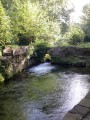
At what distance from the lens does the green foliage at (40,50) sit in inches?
1136

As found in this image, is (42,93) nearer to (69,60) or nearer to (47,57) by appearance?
(69,60)

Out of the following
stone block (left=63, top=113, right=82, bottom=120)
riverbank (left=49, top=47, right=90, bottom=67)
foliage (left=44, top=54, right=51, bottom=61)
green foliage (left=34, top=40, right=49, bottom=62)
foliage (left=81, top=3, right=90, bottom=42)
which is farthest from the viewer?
foliage (left=81, top=3, right=90, bottom=42)

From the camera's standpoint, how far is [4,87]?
687 inches

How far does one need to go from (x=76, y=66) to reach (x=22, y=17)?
1073 centimetres

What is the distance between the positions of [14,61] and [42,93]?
266 inches

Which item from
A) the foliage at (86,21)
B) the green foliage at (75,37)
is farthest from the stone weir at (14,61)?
the foliage at (86,21)

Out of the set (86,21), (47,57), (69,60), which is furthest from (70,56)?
(86,21)

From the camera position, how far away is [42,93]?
52.3 feet

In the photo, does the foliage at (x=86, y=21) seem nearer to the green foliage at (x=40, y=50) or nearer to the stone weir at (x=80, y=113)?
the green foliage at (x=40, y=50)

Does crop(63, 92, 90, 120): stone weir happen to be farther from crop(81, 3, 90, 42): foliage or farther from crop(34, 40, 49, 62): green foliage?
crop(81, 3, 90, 42): foliage

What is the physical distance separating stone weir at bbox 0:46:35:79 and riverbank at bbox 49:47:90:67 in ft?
10.2

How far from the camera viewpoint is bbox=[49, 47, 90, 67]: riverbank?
27.5 metres

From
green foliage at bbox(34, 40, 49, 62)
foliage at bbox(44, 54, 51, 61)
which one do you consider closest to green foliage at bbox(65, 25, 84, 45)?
foliage at bbox(44, 54, 51, 61)

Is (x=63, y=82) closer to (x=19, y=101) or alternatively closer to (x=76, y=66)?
(x=19, y=101)
